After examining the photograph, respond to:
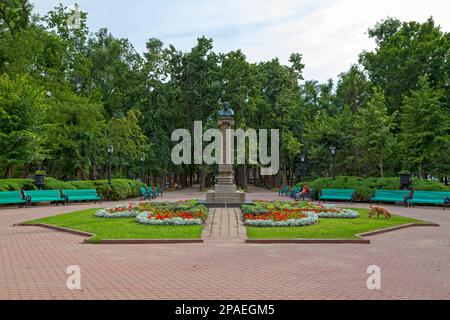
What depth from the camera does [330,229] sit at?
12758 millimetres

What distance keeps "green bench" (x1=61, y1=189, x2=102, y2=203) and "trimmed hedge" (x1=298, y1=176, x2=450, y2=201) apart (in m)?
14.8

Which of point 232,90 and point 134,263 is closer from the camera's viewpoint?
point 134,263

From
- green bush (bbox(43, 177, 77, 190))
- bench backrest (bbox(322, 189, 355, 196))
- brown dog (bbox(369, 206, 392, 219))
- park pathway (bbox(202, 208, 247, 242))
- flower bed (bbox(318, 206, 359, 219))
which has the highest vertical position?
green bush (bbox(43, 177, 77, 190))

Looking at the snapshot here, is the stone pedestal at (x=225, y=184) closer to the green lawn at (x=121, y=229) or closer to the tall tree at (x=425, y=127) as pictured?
the green lawn at (x=121, y=229)

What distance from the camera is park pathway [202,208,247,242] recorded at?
1177 cm

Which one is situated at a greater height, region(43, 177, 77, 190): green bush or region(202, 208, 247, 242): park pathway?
region(43, 177, 77, 190): green bush

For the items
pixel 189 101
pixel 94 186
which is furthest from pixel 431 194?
pixel 189 101

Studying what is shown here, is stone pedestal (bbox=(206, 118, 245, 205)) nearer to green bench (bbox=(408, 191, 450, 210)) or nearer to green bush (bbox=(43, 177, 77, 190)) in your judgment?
green bench (bbox=(408, 191, 450, 210))

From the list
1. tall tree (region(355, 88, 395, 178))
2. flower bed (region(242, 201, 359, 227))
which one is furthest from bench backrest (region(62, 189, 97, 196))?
tall tree (region(355, 88, 395, 178))

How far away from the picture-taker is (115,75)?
47594 millimetres

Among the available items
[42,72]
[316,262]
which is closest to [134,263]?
[316,262]

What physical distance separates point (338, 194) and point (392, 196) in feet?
11.8
